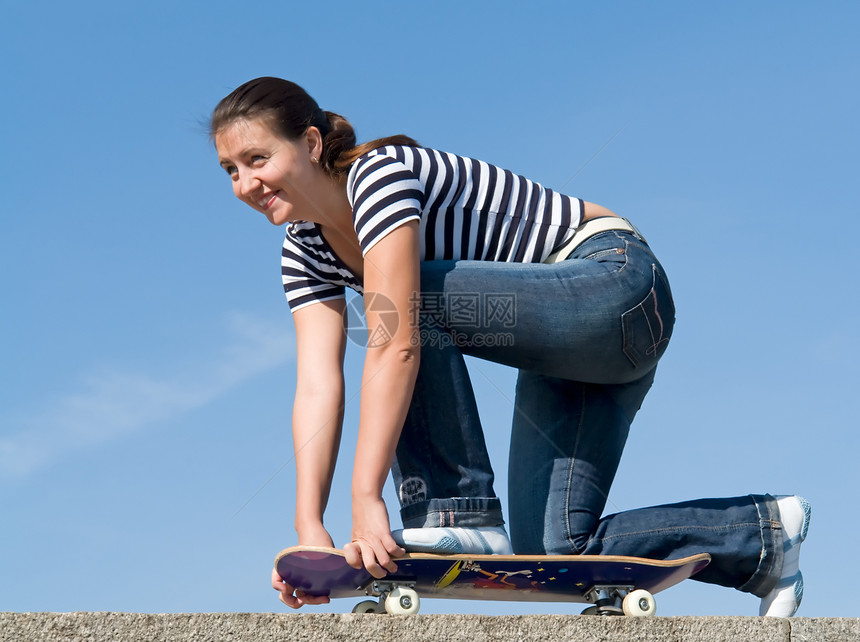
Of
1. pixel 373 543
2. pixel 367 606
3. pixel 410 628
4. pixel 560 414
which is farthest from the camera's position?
pixel 560 414

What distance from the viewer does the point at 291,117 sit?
2.62 m

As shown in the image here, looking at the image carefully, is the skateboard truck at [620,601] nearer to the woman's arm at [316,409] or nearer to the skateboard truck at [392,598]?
the skateboard truck at [392,598]

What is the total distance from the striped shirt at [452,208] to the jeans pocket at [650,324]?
33 cm

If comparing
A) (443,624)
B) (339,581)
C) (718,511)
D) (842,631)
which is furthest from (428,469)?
(842,631)

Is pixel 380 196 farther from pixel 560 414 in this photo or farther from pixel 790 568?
pixel 790 568

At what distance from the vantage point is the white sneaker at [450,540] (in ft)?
7.27

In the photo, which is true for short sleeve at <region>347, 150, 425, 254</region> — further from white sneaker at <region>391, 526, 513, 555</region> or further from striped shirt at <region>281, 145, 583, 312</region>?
white sneaker at <region>391, 526, 513, 555</region>

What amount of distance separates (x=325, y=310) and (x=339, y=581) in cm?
90

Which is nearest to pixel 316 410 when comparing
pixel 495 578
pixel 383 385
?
pixel 383 385

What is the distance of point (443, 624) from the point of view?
1912 mm

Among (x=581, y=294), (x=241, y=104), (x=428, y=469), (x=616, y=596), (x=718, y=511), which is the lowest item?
(x=616, y=596)

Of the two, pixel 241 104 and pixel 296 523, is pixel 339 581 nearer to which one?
pixel 296 523

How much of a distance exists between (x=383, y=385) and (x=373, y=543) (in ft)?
1.25

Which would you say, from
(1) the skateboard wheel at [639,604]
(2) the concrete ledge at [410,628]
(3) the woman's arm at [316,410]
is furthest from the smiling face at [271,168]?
(1) the skateboard wheel at [639,604]
